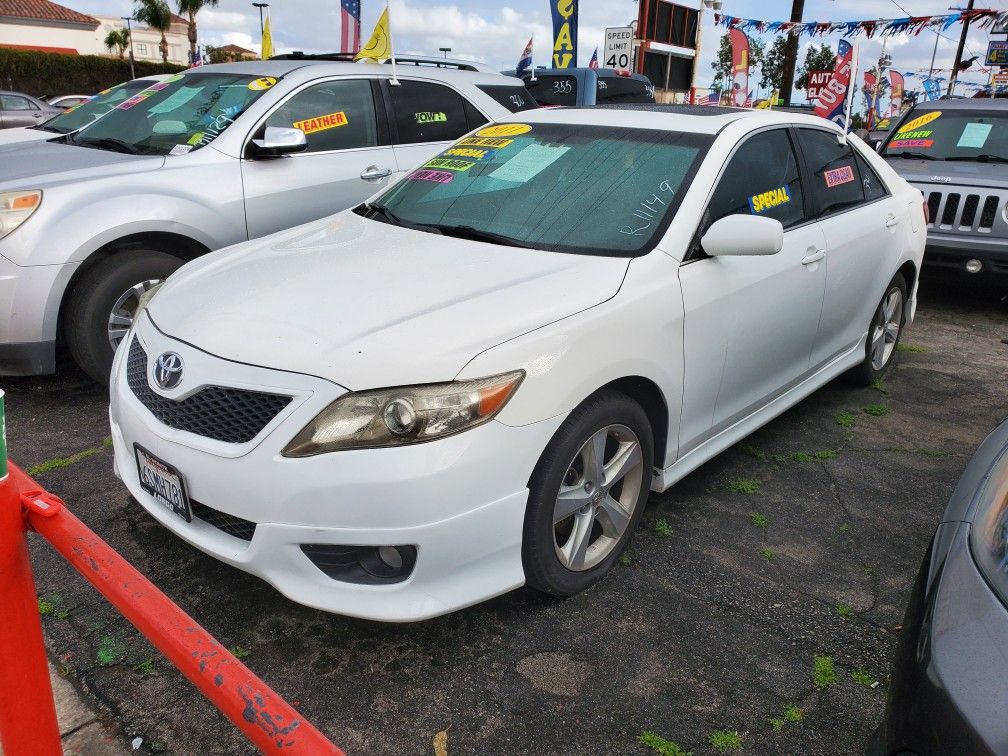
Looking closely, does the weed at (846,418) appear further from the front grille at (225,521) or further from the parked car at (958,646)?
the front grille at (225,521)

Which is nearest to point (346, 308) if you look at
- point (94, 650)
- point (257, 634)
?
point (257, 634)

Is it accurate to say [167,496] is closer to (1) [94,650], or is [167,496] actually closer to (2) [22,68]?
(1) [94,650]

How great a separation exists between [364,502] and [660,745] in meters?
1.04

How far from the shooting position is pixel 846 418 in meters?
4.53

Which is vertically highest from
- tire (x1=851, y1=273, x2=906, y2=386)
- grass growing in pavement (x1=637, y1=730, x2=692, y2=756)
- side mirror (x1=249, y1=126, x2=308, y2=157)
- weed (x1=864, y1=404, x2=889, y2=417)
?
side mirror (x1=249, y1=126, x2=308, y2=157)

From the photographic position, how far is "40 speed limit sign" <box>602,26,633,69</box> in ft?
54.6

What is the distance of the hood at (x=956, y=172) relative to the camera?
263 inches

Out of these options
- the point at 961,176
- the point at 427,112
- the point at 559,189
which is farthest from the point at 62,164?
the point at 961,176

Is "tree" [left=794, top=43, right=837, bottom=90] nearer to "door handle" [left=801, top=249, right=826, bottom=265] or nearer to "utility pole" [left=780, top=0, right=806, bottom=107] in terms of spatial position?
"utility pole" [left=780, top=0, right=806, bottom=107]

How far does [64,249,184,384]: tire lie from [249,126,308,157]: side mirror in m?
0.87

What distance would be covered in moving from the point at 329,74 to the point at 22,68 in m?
38.1

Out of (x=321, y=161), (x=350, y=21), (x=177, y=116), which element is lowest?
(x=321, y=161)

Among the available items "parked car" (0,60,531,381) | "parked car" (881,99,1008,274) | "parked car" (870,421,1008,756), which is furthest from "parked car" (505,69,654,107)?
"parked car" (870,421,1008,756)

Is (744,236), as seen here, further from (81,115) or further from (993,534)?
(81,115)
